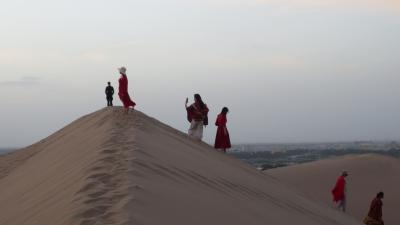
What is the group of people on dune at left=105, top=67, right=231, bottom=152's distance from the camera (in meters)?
12.5

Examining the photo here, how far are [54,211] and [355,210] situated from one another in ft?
62.7

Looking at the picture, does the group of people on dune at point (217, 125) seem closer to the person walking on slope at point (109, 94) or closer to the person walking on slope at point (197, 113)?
the person walking on slope at point (197, 113)

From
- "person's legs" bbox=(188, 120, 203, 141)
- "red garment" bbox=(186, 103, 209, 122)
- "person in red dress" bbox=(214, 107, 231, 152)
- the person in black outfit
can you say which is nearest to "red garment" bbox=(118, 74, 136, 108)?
"red garment" bbox=(186, 103, 209, 122)

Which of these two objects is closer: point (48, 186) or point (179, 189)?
point (179, 189)

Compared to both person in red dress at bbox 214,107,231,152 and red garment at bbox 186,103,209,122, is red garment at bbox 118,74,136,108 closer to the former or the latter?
red garment at bbox 186,103,209,122

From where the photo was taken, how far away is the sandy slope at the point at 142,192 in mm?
5223

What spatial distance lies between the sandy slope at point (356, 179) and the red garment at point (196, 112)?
35.4 ft

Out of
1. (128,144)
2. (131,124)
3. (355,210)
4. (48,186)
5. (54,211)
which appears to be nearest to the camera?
(54,211)

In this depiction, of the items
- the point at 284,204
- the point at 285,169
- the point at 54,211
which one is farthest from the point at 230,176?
the point at 285,169

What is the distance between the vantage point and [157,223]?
4.89 metres

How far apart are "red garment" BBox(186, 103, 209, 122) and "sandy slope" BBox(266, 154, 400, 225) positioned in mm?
10779

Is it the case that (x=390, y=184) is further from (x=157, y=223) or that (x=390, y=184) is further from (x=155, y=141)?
(x=157, y=223)

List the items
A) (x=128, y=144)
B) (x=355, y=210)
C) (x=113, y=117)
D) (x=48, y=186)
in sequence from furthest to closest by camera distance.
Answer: (x=355, y=210)
(x=113, y=117)
(x=128, y=144)
(x=48, y=186)

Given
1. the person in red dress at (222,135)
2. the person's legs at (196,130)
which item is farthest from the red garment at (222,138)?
the person's legs at (196,130)
